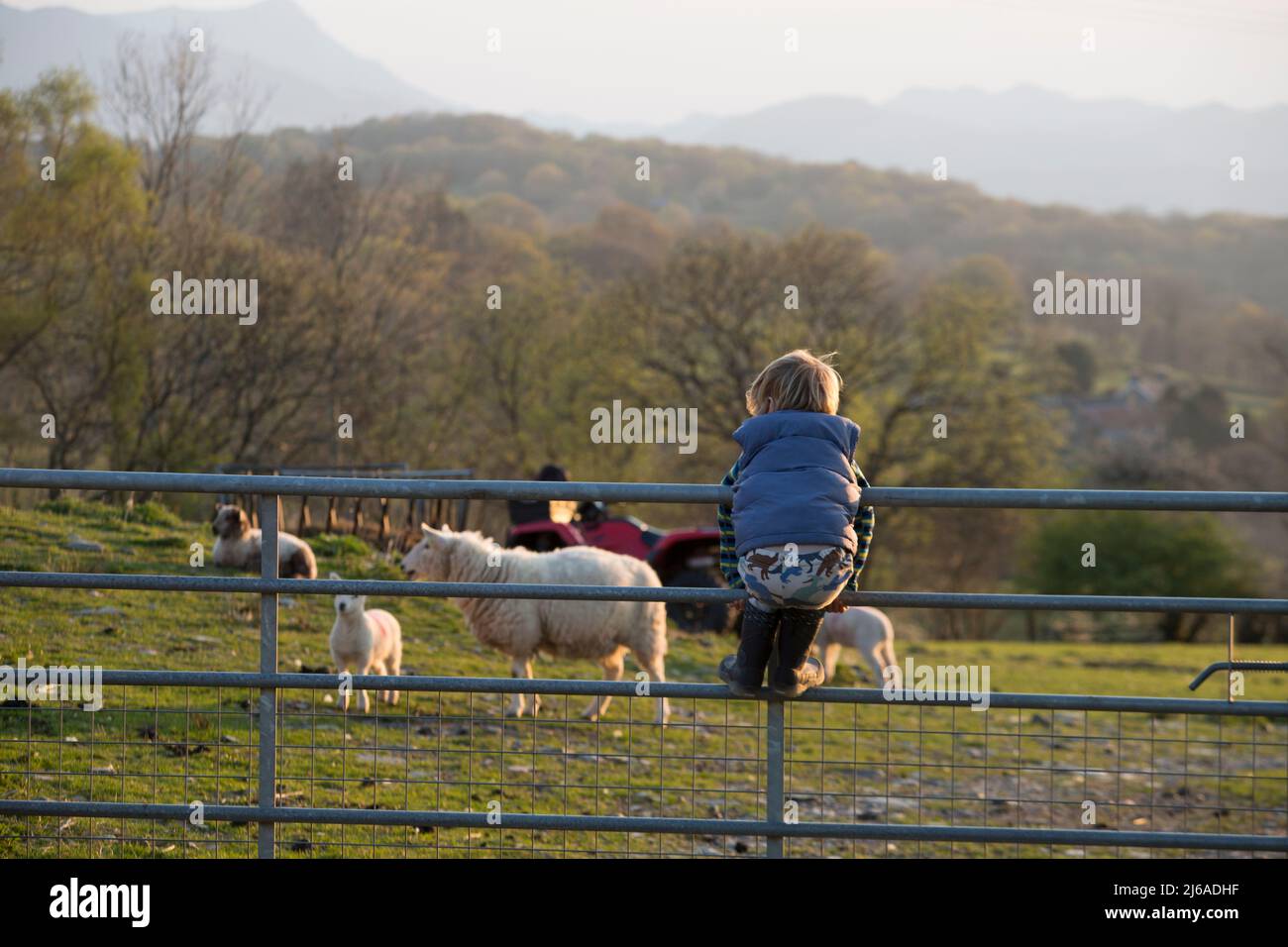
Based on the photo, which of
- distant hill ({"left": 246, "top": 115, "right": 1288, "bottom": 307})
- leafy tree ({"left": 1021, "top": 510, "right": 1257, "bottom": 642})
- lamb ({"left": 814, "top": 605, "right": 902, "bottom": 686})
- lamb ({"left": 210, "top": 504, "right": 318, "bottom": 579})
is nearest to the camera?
lamb ({"left": 210, "top": 504, "right": 318, "bottom": 579})

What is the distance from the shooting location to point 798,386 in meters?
4.39

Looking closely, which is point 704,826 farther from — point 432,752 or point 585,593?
point 432,752

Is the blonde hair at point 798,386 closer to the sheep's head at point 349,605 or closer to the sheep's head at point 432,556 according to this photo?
the sheep's head at point 349,605

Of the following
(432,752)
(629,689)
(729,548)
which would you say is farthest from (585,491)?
(432,752)

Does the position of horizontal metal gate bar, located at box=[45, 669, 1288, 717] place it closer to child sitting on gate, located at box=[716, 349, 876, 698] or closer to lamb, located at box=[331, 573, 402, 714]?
child sitting on gate, located at box=[716, 349, 876, 698]

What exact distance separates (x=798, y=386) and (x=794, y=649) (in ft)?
2.88

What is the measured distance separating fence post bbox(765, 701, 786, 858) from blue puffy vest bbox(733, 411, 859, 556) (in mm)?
606

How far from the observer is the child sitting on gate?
4.20m

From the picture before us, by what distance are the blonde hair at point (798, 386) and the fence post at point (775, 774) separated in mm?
1017

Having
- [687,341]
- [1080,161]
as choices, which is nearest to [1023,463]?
[687,341]

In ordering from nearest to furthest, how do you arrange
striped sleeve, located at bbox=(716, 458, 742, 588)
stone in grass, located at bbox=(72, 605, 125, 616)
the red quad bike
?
1. striped sleeve, located at bbox=(716, 458, 742, 588)
2. stone in grass, located at bbox=(72, 605, 125, 616)
3. the red quad bike

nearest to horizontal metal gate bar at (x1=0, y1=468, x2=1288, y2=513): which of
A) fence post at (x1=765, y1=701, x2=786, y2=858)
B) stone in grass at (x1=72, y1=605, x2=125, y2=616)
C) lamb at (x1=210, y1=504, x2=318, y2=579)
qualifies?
fence post at (x1=765, y1=701, x2=786, y2=858)

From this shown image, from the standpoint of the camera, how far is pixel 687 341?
35.3 meters

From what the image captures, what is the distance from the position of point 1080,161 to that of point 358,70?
77124 mm
